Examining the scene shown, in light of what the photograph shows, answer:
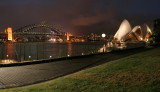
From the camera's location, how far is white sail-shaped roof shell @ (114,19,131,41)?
62894 millimetres

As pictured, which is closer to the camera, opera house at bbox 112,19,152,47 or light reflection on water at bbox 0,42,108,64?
light reflection on water at bbox 0,42,108,64

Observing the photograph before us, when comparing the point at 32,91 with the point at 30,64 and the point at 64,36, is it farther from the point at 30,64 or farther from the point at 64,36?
the point at 64,36

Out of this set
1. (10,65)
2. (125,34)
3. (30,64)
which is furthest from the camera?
(125,34)

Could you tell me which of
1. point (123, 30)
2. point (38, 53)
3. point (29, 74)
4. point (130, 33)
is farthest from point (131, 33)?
point (29, 74)

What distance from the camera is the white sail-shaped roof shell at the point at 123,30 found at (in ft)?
206

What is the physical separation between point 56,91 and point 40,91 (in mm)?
465

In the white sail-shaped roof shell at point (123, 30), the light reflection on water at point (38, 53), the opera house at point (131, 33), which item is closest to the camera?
the light reflection on water at point (38, 53)

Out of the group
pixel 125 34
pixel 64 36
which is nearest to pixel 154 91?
pixel 125 34

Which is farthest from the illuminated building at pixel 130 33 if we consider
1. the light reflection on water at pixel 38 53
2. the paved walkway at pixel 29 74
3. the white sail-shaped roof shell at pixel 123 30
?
the paved walkway at pixel 29 74

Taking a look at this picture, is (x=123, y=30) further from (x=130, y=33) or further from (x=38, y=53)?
(x=38, y=53)

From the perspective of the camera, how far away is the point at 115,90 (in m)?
3.83

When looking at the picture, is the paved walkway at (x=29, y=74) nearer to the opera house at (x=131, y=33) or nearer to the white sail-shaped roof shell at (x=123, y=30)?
the opera house at (x=131, y=33)

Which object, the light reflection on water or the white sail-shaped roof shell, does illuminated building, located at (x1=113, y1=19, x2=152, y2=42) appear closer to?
the white sail-shaped roof shell

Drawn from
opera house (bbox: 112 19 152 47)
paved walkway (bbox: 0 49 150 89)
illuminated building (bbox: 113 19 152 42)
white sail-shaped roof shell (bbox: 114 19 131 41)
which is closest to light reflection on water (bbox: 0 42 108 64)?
paved walkway (bbox: 0 49 150 89)
